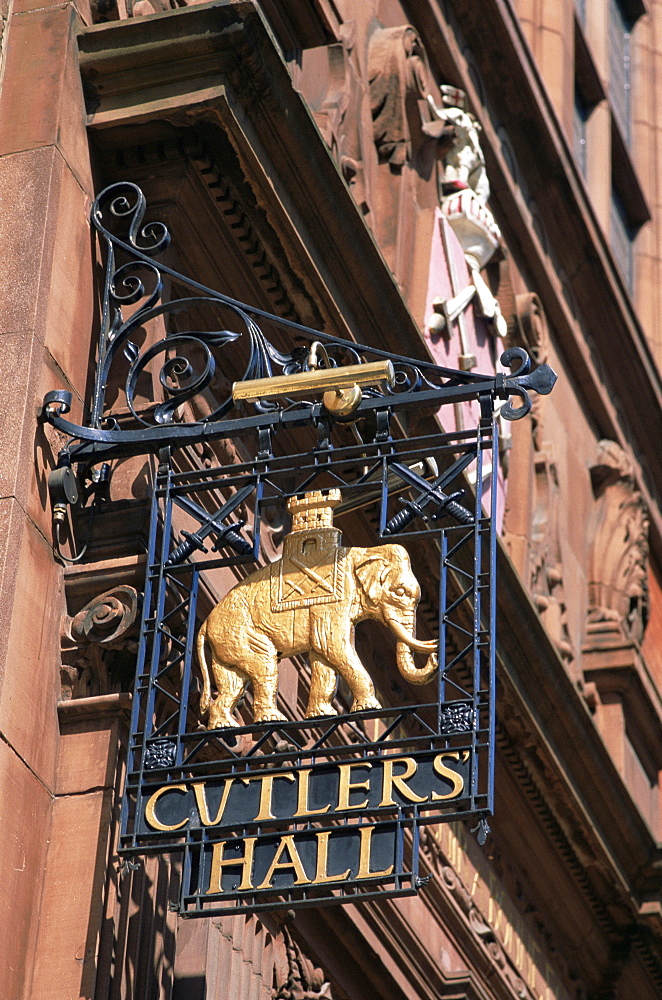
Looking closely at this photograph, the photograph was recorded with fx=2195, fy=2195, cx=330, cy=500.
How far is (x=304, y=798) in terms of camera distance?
25.3 feet

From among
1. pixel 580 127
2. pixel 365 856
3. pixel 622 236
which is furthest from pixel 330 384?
pixel 622 236

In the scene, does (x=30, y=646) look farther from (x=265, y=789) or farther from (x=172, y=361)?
(x=172, y=361)

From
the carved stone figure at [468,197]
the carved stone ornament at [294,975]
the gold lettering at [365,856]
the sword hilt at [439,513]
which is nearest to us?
the gold lettering at [365,856]

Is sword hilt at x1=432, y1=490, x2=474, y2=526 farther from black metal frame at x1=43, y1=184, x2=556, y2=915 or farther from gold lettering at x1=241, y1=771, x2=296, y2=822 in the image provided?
gold lettering at x1=241, y1=771, x2=296, y2=822

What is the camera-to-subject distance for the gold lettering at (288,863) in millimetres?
7574

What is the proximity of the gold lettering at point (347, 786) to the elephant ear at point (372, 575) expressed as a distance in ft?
2.46

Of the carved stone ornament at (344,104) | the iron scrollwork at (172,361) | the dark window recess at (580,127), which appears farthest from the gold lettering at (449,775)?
the dark window recess at (580,127)

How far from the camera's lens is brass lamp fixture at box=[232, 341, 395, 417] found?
28.3 feet

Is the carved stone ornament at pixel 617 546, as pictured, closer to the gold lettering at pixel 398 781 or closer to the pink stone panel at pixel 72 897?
the pink stone panel at pixel 72 897

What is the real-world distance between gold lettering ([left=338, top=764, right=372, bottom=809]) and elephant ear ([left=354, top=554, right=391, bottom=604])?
75 cm

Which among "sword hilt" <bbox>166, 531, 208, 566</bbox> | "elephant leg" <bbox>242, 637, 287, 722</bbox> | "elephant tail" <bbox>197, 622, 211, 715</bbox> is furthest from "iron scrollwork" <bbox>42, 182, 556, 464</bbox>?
"elephant leg" <bbox>242, 637, 287, 722</bbox>

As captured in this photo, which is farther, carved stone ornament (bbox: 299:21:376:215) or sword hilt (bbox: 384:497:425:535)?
carved stone ornament (bbox: 299:21:376:215)

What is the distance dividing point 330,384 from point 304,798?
1805 mm

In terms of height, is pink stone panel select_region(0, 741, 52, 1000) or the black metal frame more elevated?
the black metal frame
